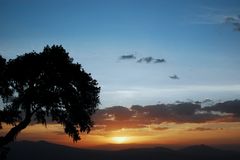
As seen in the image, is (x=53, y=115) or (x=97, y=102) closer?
(x=53, y=115)

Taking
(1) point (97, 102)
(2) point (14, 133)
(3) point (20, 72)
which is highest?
(3) point (20, 72)

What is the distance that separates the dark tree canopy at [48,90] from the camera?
41.4 m

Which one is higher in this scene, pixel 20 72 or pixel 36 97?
pixel 20 72

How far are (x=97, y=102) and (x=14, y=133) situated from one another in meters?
9.39

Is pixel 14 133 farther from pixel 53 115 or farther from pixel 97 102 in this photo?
pixel 97 102

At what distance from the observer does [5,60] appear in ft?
146

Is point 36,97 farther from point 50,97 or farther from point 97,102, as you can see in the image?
point 97,102

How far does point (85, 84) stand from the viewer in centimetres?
4388

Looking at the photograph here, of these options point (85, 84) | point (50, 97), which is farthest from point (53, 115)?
point (85, 84)

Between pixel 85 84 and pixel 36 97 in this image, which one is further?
pixel 85 84

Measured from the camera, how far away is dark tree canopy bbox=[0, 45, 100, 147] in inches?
1629

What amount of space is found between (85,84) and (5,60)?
8960 mm

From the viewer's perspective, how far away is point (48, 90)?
137ft

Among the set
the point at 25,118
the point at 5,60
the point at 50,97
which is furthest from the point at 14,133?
the point at 5,60
